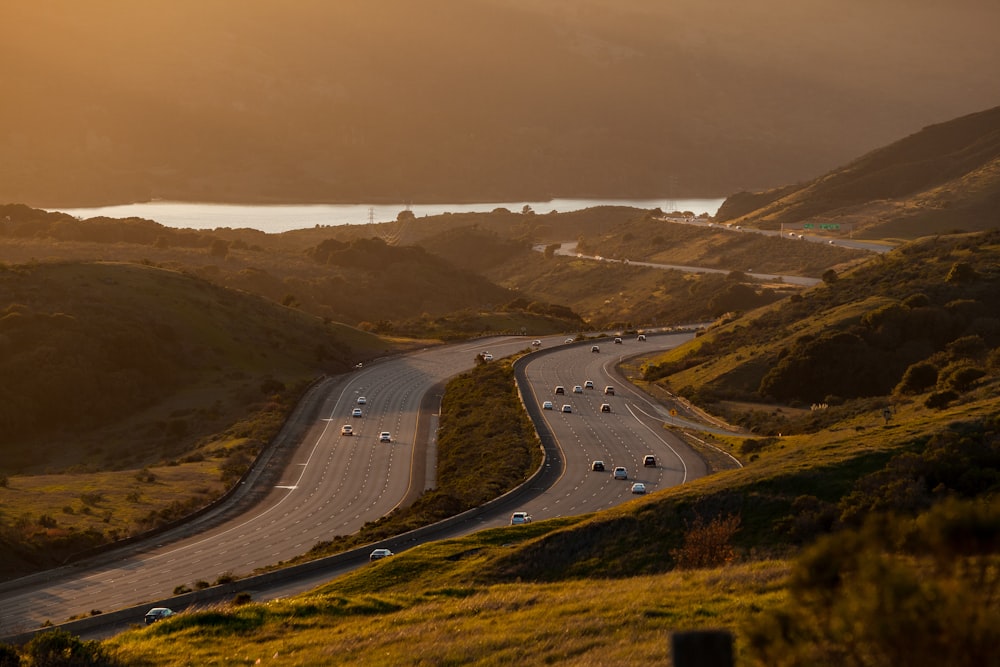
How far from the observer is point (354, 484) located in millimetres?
53844

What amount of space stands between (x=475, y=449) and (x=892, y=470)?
106 ft

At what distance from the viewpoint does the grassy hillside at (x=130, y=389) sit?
4722 centimetres

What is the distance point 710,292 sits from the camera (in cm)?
13650

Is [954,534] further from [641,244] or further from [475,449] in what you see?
[641,244]

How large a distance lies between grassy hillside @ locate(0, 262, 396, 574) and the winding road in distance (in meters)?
2.95

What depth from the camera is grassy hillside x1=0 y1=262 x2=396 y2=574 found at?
47219 mm

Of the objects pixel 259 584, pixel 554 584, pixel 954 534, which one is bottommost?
pixel 259 584

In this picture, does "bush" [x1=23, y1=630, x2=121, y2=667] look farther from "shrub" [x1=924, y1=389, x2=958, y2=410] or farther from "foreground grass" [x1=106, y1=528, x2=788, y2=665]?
"shrub" [x1=924, y1=389, x2=958, y2=410]

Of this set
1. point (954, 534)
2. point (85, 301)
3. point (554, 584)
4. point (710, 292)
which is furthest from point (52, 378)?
point (710, 292)

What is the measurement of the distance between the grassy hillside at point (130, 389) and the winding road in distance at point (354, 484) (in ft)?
9.67

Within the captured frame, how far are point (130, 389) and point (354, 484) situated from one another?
31948 millimetres

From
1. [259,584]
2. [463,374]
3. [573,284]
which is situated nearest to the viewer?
[259,584]

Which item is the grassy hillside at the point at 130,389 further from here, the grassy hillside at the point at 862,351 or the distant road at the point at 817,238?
the distant road at the point at 817,238

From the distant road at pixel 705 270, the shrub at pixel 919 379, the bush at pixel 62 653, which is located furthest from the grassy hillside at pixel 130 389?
the distant road at pixel 705 270
